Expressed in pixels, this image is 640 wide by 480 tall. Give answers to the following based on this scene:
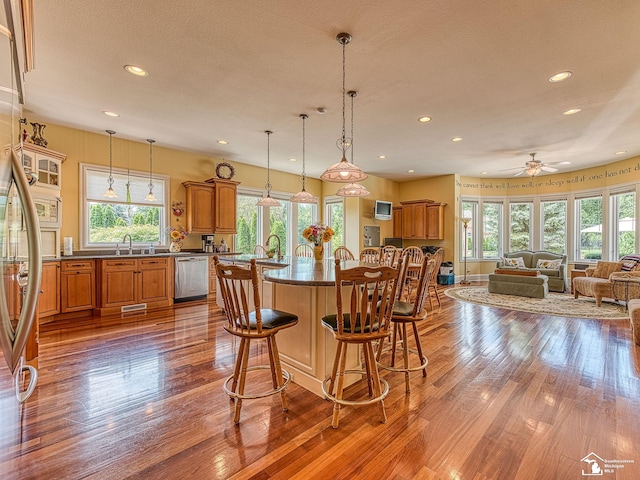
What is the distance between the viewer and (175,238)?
5605 millimetres

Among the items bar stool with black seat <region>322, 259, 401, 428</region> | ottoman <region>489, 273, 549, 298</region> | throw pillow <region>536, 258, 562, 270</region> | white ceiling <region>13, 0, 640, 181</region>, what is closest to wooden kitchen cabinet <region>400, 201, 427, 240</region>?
ottoman <region>489, 273, 549, 298</region>

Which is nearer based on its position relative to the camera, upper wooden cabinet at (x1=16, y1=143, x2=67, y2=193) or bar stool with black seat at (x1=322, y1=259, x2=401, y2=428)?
bar stool with black seat at (x1=322, y1=259, x2=401, y2=428)

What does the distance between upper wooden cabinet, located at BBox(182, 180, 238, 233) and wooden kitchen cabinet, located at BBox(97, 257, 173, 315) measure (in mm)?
1035

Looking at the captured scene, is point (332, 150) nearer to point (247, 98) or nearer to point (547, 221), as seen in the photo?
point (247, 98)

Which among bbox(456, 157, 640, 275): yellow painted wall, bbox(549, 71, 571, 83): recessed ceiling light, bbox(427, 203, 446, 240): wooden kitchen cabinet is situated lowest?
bbox(427, 203, 446, 240): wooden kitchen cabinet

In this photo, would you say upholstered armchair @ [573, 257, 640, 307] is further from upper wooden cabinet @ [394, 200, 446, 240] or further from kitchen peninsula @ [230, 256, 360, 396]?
kitchen peninsula @ [230, 256, 360, 396]

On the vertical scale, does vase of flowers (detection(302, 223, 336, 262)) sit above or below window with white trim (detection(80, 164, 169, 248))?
below

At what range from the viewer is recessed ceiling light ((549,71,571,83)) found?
3.01 metres

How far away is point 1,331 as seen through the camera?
98cm

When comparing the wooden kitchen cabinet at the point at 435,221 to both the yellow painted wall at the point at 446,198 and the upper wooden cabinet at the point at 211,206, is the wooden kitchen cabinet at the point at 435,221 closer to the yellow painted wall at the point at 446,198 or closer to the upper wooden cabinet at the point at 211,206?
the yellow painted wall at the point at 446,198

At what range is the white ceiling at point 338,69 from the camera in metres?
2.22

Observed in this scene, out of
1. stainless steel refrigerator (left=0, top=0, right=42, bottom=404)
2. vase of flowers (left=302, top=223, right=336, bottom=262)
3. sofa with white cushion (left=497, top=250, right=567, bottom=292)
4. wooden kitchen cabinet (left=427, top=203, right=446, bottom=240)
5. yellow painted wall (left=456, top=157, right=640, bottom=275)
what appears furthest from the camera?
wooden kitchen cabinet (left=427, top=203, right=446, bottom=240)

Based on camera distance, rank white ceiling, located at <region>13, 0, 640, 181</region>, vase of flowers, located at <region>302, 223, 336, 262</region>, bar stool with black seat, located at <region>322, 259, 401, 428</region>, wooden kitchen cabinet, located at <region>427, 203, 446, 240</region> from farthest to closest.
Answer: wooden kitchen cabinet, located at <region>427, 203, 446, 240</region> < vase of flowers, located at <region>302, 223, 336, 262</region> < white ceiling, located at <region>13, 0, 640, 181</region> < bar stool with black seat, located at <region>322, 259, 401, 428</region>

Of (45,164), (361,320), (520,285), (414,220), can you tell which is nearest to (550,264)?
(520,285)
